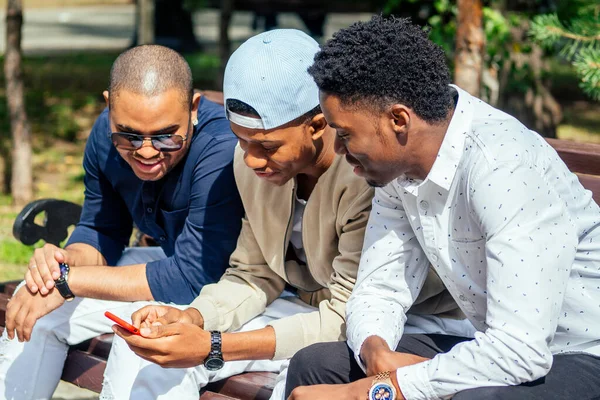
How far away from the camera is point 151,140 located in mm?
3297

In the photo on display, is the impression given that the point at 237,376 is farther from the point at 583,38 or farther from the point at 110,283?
the point at 583,38

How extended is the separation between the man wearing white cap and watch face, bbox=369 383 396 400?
41 centimetres

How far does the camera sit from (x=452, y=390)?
2414 millimetres

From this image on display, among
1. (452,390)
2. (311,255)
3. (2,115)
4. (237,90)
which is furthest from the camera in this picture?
(2,115)

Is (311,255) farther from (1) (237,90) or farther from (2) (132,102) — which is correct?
(2) (132,102)

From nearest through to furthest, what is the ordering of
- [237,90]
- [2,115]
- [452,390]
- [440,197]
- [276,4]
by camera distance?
[452,390] → [440,197] → [237,90] → [2,115] → [276,4]

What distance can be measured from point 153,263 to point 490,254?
143 centimetres

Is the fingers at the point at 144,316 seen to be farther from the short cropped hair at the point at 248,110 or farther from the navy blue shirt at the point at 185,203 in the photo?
the short cropped hair at the point at 248,110

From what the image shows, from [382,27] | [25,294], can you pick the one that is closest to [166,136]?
[25,294]

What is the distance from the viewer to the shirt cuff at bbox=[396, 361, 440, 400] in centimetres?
243

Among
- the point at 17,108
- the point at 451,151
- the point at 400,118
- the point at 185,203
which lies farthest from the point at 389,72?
the point at 17,108

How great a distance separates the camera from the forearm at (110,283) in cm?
331

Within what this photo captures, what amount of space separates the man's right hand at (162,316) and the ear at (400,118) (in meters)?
0.93

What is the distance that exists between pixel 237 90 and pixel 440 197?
0.73 m
